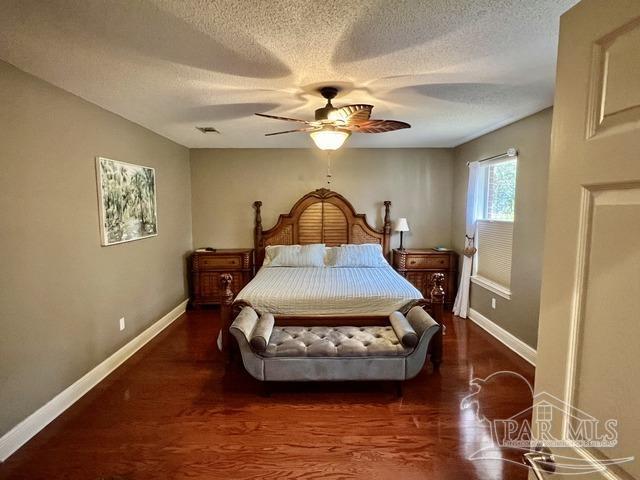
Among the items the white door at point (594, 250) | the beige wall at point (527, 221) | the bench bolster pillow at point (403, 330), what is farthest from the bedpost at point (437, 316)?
the white door at point (594, 250)

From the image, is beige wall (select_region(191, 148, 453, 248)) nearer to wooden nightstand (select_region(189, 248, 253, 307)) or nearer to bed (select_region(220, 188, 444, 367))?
wooden nightstand (select_region(189, 248, 253, 307))

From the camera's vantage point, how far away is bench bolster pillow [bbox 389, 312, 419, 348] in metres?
2.47

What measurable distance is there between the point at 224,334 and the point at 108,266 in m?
1.25

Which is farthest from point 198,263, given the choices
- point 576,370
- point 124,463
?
point 576,370

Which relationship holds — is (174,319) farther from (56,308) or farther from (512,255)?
(512,255)

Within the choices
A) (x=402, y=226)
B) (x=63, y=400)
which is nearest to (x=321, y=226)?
(x=402, y=226)

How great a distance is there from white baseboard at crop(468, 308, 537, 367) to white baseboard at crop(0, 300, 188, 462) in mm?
3939

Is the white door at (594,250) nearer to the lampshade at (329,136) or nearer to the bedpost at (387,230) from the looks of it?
the lampshade at (329,136)

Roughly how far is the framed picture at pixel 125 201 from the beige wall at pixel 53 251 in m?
0.08

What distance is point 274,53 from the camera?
6.14 feet

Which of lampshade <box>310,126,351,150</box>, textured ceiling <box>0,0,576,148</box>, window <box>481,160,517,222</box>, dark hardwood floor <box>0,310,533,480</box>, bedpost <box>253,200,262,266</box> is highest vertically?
textured ceiling <box>0,0,576,148</box>

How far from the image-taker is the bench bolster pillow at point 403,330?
2.47 metres

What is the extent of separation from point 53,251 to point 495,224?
435 cm

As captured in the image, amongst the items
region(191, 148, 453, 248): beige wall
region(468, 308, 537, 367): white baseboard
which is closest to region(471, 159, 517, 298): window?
region(468, 308, 537, 367): white baseboard
